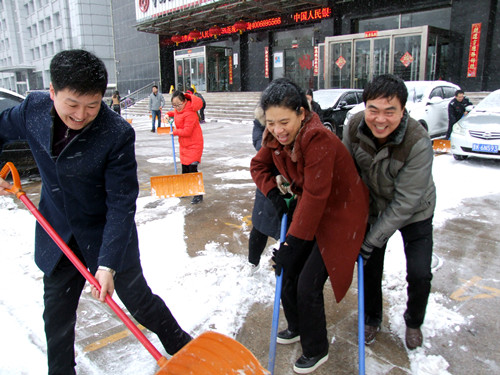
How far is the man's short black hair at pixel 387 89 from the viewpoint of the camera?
2023 mm

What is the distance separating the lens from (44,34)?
45.5 metres

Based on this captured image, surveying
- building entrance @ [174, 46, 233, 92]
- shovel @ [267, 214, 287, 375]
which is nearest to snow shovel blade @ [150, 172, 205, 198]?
shovel @ [267, 214, 287, 375]

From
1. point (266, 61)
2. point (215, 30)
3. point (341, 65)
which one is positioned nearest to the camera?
point (341, 65)

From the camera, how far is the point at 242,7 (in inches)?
771

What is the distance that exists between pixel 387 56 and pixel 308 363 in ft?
51.3

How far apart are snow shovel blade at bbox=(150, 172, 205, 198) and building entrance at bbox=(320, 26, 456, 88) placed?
12.5 metres

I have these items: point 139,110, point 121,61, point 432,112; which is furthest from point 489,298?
point 121,61

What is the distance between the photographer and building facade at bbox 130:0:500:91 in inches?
579

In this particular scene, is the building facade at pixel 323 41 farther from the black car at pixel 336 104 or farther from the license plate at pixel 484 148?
the license plate at pixel 484 148

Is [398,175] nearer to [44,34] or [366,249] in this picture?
[366,249]

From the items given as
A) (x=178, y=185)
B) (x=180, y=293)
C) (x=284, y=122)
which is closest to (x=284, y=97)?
(x=284, y=122)

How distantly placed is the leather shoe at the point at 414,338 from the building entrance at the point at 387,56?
47.8ft

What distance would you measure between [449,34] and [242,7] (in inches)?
399

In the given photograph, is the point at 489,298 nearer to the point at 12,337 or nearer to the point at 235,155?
the point at 12,337
